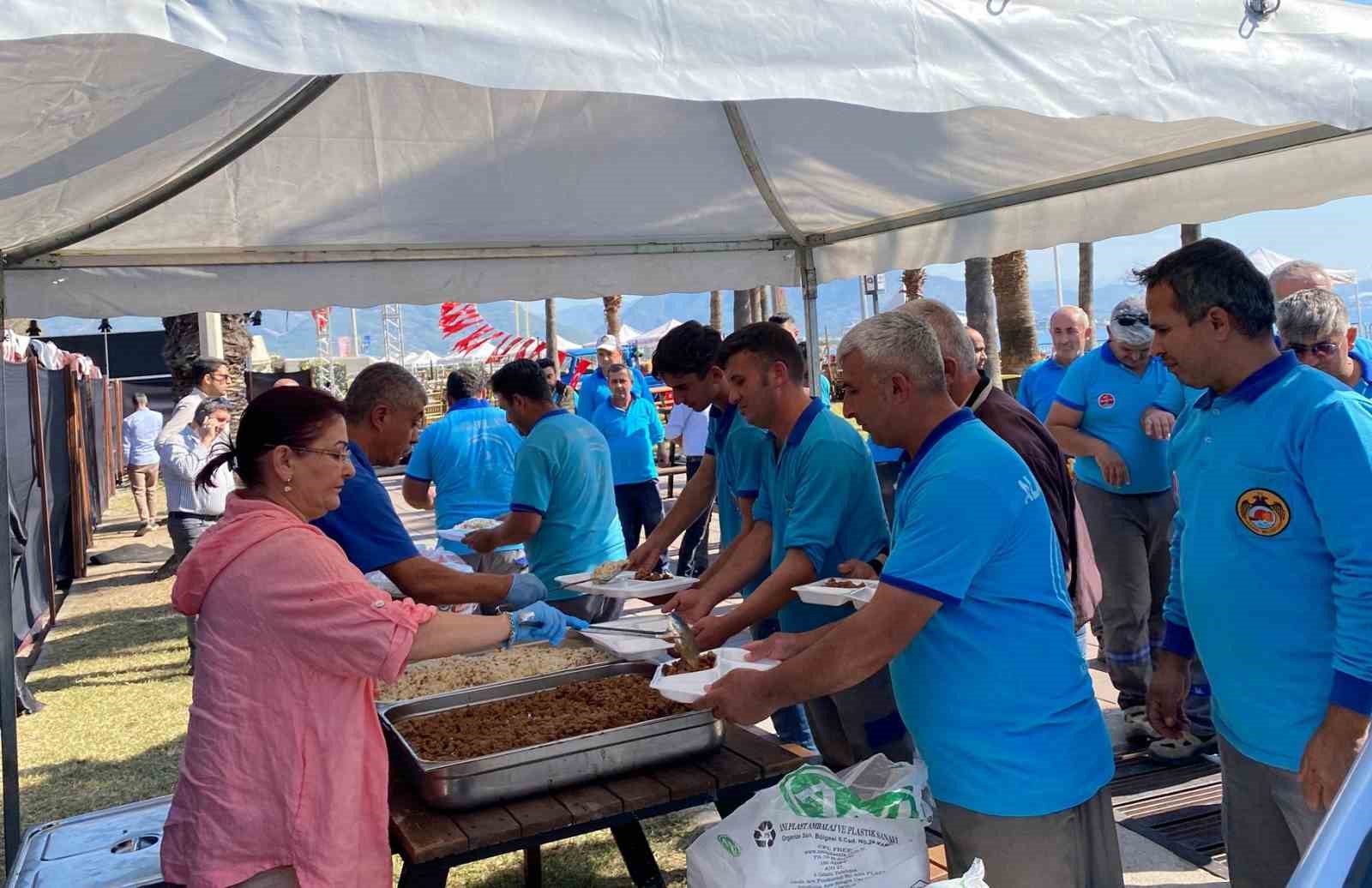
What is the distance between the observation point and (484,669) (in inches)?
120

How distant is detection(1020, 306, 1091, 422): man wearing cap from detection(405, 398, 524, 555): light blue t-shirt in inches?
108

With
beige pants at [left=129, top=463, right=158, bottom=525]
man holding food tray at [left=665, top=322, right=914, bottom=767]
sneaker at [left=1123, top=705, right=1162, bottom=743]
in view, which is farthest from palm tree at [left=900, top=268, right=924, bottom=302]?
man holding food tray at [left=665, top=322, right=914, bottom=767]

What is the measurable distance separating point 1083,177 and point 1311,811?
248 cm

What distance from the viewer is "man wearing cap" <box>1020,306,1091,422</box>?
5715mm

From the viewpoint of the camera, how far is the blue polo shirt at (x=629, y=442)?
767 cm

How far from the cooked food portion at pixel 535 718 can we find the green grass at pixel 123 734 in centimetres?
131

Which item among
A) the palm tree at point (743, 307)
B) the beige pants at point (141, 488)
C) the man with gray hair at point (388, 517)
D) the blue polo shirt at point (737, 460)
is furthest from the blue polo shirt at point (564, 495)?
the palm tree at point (743, 307)

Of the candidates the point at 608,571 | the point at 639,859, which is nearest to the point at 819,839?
the point at 639,859

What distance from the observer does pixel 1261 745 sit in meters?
2.14

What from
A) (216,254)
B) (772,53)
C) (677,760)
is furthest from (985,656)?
(216,254)

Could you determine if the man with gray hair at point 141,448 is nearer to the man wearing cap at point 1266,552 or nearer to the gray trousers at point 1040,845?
the gray trousers at point 1040,845

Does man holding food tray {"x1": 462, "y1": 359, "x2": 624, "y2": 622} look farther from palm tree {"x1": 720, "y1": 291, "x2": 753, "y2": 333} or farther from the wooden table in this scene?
palm tree {"x1": 720, "y1": 291, "x2": 753, "y2": 333}

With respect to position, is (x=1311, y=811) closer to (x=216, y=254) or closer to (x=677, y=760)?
(x=677, y=760)

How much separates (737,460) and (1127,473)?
5.80 ft
